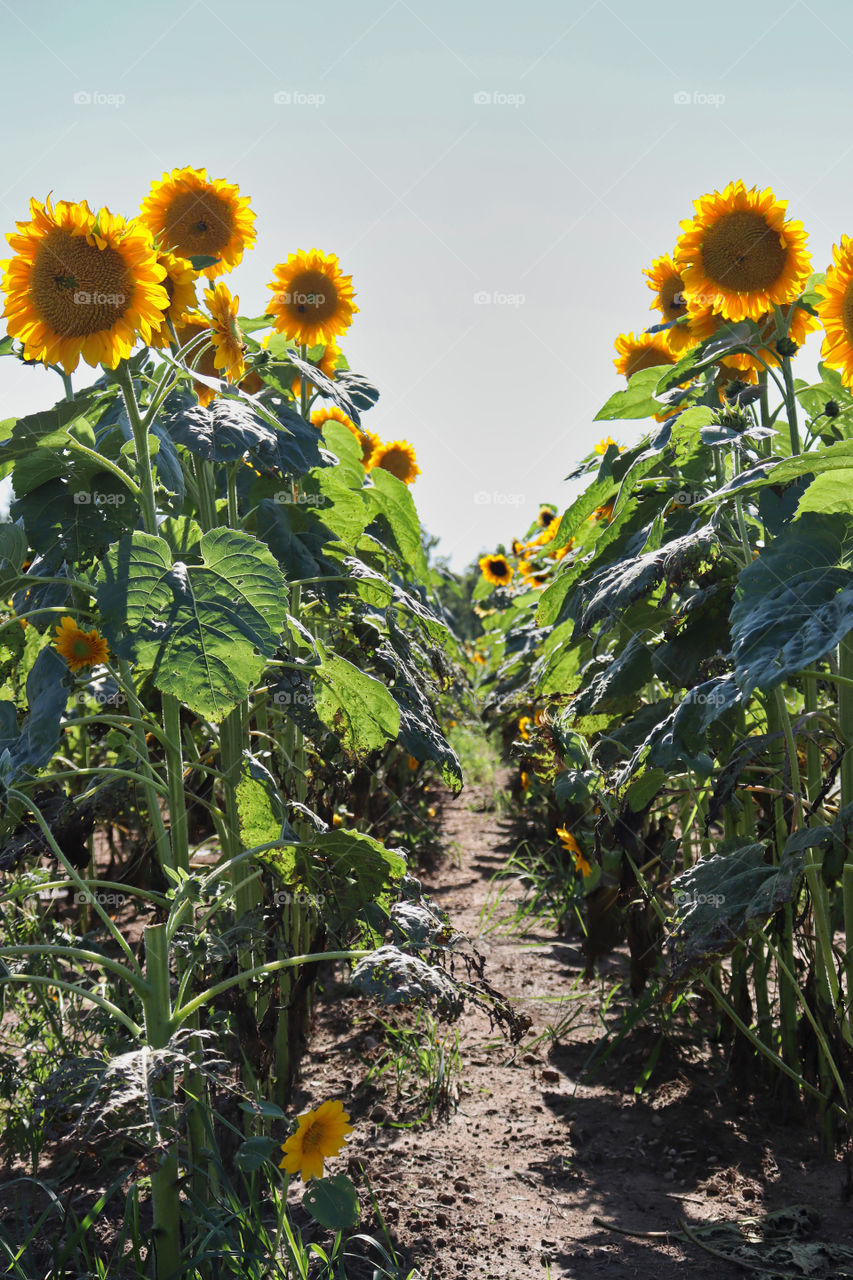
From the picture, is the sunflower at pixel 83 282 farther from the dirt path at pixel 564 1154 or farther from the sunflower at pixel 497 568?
the sunflower at pixel 497 568

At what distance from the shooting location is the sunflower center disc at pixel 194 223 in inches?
92.4

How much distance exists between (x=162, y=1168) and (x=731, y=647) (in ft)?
4.68

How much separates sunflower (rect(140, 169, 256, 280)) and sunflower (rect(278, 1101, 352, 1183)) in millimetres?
1837

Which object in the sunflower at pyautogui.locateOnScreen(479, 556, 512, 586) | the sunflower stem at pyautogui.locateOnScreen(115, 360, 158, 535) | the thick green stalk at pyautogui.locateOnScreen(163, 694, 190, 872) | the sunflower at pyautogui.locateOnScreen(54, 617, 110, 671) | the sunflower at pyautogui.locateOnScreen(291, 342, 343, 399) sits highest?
the sunflower at pyautogui.locateOnScreen(479, 556, 512, 586)

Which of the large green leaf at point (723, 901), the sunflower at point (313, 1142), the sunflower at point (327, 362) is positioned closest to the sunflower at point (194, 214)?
the sunflower at point (327, 362)

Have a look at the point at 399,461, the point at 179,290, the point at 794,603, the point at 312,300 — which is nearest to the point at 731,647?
the point at 794,603

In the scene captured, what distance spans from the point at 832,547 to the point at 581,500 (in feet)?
3.09

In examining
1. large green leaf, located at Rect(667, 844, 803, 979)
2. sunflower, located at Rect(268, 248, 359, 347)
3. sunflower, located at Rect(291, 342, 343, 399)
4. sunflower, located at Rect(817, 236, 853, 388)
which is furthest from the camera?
sunflower, located at Rect(291, 342, 343, 399)

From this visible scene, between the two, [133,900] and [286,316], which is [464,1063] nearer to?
[133,900]

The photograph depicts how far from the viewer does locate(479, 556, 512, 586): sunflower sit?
8.00 metres

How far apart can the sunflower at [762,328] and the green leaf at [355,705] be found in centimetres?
112

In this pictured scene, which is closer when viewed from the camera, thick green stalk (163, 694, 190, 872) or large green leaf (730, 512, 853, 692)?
large green leaf (730, 512, 853, 692)

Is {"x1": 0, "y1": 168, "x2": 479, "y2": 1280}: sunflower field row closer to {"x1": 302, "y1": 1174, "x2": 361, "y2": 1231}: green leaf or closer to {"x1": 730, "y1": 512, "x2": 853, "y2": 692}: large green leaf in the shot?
{"x1": 302, "y1": 1174, "x2": 361, "y2": 1231}: green leaf

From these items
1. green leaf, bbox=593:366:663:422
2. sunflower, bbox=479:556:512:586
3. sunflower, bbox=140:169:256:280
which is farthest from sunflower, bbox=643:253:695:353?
sunflower, bbox=479:556:512:586
